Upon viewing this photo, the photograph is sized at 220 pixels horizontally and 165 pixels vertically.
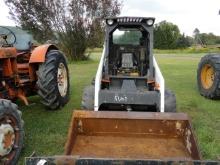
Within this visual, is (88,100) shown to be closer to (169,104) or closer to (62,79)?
(169,104)

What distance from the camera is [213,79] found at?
8.84m

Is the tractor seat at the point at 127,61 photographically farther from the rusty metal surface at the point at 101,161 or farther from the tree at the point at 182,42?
the tree at the point at 182,42

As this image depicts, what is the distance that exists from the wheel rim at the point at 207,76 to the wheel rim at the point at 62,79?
3.38 m

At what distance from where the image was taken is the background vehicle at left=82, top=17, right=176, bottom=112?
627 centimetres

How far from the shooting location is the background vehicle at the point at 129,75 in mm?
6270

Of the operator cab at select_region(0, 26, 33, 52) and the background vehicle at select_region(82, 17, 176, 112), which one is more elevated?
the operator cab at select_region(0, 26, 33, 52)

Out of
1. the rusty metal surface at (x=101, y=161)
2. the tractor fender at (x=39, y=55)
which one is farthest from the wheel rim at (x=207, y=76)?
the rusty metal surface at (x=101, y=161)

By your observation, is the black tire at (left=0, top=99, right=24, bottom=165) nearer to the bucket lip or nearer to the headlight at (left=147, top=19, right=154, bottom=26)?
the bucket lip

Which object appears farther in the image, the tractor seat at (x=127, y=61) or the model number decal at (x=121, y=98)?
the tractor seat at (x=127, y=61)

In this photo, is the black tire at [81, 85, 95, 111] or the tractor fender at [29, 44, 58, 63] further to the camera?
the tractor fender at [29, 44, 58, 63]

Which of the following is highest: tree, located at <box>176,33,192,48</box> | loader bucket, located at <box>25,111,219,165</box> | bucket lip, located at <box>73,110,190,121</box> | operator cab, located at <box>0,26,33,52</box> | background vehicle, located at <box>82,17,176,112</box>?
operator cab, located at <box>0,26,33,52</box>

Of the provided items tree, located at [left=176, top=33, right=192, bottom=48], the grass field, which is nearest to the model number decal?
the grass field

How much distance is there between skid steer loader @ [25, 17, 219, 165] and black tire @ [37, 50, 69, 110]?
78 cm

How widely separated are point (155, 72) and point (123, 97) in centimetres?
113
